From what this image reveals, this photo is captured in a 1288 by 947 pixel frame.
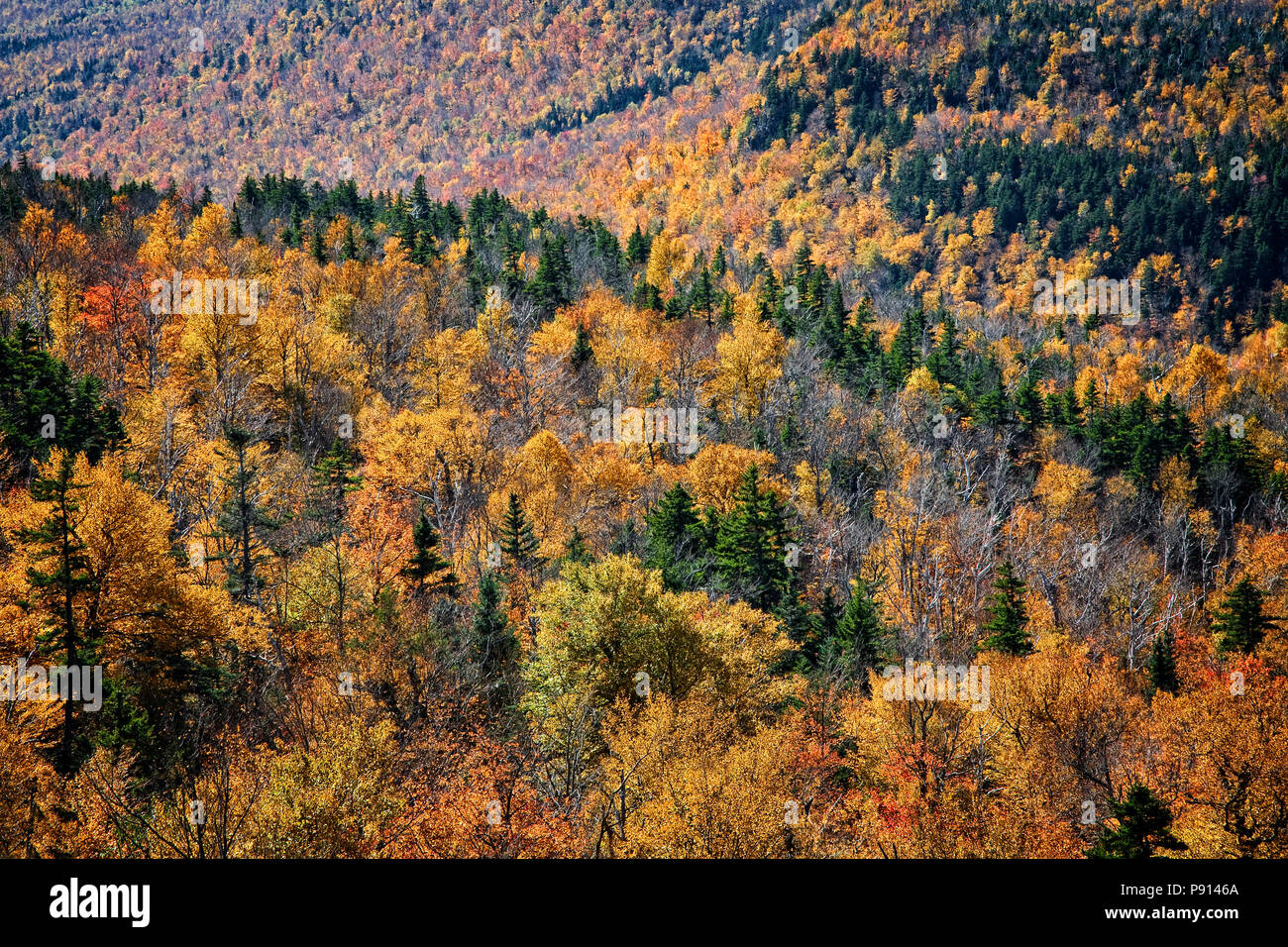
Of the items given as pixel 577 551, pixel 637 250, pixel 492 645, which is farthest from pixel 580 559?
pixel 637 250

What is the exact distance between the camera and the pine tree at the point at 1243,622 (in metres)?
51.6

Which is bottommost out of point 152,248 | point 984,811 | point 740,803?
point 984,811

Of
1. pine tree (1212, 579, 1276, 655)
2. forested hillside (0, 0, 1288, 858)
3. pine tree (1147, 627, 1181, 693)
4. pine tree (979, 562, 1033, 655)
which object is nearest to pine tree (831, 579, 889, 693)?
forested hillside (0, 0, 1288, 858)

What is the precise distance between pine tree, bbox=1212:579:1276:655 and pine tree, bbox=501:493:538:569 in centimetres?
4447

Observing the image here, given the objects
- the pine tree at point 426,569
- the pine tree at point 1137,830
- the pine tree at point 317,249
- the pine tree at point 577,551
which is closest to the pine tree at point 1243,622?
the pine tree at point 1137,830

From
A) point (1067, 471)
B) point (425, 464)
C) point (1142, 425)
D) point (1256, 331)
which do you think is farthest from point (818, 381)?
point (1256, 331)

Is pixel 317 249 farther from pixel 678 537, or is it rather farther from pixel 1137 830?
pixel 1137 830

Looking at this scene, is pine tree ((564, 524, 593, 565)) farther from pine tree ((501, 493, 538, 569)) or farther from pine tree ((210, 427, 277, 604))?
pine tree ((210, 427, 277, 604))

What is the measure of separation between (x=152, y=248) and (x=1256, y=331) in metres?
175

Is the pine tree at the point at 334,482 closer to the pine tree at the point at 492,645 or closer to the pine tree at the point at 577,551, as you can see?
the pine tree at the point at 577,551

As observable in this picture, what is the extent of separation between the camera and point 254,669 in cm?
3462

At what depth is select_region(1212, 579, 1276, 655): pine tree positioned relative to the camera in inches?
2031

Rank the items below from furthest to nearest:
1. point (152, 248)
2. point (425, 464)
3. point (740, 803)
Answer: point (152, 248) → point (425, 464) → point (740, 803)

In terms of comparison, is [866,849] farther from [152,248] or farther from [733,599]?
[152,248]
